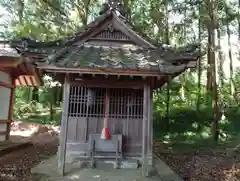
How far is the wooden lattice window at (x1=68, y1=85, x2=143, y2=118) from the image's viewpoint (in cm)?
737

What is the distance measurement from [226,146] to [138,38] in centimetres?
673

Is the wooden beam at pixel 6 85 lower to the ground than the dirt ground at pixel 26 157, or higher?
higher

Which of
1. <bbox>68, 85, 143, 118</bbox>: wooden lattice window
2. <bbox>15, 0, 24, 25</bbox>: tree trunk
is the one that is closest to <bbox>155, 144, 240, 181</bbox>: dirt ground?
<bbox>68, 85, 143, 118</bbox>: wooden lattice window

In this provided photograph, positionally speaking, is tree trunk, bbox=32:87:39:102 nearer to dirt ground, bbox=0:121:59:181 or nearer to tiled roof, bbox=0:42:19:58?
dirt ground, bbox=0:121:59:181

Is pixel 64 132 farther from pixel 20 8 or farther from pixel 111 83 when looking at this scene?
pixel 20 8

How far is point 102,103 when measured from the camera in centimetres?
754

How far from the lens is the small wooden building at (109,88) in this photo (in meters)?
Result: 6.54

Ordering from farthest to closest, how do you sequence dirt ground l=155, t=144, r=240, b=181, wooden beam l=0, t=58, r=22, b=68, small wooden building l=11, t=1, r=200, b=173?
1. wooden beam l=0, t=58, r=22, b=68
2. dirt ground l=155, t=144, r=240, b=181
3. small wooden building l=11, t=1, r=200, b=173

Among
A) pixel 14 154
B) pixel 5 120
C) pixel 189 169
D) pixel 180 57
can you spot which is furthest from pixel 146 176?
pixel 5 120

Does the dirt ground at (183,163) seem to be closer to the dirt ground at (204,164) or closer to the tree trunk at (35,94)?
the dirt ground at (204,164)

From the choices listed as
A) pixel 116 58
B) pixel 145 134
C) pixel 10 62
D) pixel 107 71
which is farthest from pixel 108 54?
pixel 10 62

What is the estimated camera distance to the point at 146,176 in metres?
6.33

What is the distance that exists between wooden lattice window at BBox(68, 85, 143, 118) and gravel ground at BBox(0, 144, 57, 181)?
2.08 m

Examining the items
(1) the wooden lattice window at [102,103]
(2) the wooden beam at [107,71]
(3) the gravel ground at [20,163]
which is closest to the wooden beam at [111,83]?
(1) the wooden lattice window at [102,103]
